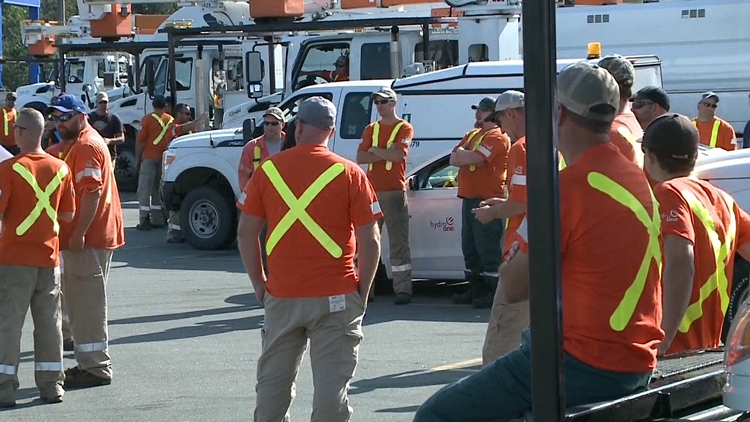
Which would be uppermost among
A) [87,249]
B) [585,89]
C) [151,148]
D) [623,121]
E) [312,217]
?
[585,89]

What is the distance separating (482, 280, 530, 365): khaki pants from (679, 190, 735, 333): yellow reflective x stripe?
1823 mm

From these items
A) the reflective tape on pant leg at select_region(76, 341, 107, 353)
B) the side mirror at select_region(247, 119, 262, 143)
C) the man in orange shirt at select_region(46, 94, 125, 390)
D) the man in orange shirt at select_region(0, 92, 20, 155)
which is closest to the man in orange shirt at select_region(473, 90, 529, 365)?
the man in orange shirt at select_region(46, 94, 125, 390)

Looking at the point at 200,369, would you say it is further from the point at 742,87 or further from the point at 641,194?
the point at 742,87

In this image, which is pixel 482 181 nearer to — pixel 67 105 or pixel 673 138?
pixel 67 105

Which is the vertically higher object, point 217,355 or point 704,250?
point 704,250

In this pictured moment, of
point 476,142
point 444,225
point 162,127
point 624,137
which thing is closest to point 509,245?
point 624,137

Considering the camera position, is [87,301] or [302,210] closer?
[302,210]

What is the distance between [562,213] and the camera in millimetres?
3574

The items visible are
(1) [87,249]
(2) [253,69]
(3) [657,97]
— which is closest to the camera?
(3) [657,97]

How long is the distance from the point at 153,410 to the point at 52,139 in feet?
23.4

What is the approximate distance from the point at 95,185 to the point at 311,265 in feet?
9.92

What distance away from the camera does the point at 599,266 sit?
144 inches

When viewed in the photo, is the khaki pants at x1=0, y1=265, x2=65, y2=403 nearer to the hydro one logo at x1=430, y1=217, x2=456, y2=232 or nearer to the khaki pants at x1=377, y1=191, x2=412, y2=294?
the khaki pants at x1=377, y1=191, x2=412, y2=294

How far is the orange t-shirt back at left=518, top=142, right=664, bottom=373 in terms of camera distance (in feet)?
11.9
